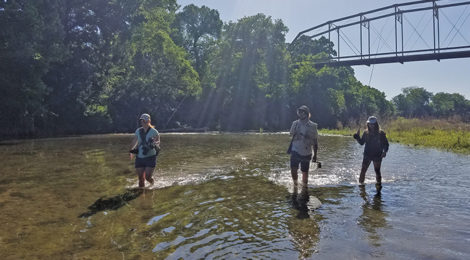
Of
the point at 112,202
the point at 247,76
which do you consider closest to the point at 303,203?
the point at 112,202

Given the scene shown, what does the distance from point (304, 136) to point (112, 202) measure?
482 centimetres

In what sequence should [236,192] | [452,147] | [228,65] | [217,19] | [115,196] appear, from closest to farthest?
[115,196] → [236,192] → [452,147] → [228,65] → [217,19]

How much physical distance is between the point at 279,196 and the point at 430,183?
4.76 metres

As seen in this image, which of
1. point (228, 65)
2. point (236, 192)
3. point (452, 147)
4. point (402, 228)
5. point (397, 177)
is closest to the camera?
point (402, 228)

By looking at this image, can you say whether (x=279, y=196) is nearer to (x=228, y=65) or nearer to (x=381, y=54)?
(x=228, y=65)

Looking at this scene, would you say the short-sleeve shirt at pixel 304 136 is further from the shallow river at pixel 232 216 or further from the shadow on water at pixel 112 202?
the shadow on water at pixel 112 202

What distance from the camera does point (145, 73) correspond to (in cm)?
5006

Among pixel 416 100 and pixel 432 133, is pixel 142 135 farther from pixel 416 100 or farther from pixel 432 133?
pixel 416 100

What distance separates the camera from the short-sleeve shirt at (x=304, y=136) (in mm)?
9234

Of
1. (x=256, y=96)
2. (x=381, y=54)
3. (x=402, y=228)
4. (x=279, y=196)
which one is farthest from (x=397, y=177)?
(x=381, y=54)

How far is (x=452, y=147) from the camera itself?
66.2 feet

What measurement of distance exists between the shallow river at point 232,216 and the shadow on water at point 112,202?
0.07 ft

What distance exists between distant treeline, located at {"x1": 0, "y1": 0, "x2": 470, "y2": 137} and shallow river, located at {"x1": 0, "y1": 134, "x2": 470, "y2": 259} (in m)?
21.5

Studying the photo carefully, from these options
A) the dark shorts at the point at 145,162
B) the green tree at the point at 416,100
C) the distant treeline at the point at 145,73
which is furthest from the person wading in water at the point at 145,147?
the green tree at the point at 416,100
